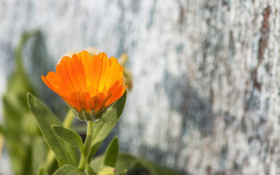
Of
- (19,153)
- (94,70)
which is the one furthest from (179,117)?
(19,153)

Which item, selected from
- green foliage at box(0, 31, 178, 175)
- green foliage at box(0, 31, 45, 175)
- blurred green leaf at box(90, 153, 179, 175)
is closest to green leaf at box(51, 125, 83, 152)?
green foliage at box(0, 31, 178, 175)

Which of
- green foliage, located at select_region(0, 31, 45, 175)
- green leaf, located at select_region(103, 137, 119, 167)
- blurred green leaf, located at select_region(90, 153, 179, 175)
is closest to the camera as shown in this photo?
green leaf, located at select_region(103, 137, 119, 167)

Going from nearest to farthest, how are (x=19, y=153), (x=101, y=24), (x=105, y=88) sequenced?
(x=105, y=88)
(x=101, y=24)
(x=19, y=153)

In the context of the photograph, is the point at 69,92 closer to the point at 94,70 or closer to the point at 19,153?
the point at 94,70

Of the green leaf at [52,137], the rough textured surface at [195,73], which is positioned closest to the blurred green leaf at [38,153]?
the rough textured surface at [195,73]

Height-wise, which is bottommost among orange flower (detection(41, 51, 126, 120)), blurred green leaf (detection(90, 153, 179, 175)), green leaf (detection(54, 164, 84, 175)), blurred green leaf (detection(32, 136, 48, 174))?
blurred green leaf (detection(32, 136, 48, 174))

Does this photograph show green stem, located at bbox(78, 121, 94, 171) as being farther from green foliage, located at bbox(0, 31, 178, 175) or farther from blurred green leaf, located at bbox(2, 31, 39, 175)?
blurred green leaf, located at bbox(2, 31, 39, 175)

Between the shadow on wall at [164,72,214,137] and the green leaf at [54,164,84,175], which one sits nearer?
the green leaf at [54,164,84,175]
